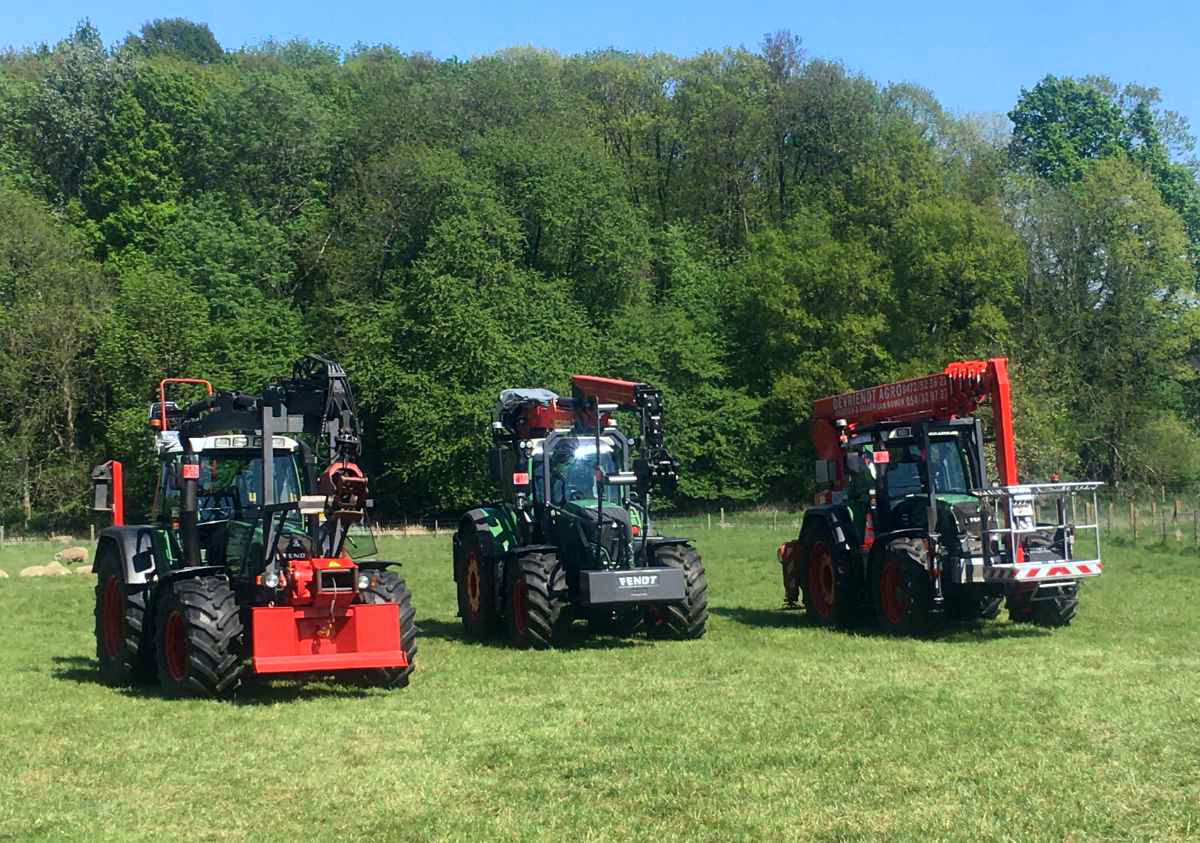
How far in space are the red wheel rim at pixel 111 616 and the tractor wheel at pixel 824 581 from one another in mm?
8431

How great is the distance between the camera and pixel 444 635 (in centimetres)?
1795

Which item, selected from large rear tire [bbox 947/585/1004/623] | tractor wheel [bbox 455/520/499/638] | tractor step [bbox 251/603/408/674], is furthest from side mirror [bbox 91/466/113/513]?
large rear tire [bbox 947/585/1004/623]

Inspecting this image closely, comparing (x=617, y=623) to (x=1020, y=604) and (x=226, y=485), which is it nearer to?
(x=1020, y=604)

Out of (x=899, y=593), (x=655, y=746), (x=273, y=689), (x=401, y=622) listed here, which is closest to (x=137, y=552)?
(x=273, y=689)

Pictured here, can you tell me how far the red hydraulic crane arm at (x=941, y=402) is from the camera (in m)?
16.4

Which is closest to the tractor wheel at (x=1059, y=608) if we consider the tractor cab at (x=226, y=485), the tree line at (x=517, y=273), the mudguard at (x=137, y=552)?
the tractor cab at (x=226, y=485)

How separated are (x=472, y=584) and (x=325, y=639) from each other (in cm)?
588

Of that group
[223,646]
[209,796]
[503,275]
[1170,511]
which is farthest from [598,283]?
[209,796]

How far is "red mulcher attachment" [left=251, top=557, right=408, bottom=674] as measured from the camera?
39.0ft

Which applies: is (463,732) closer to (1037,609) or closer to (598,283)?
(1037,609)

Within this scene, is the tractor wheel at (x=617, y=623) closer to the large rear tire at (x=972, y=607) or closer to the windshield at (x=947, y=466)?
the large rear tire at (x=972, y=607)

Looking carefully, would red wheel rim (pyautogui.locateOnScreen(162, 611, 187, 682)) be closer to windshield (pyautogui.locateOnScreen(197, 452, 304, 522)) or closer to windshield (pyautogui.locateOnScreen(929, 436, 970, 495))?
windshield (pyautogui.locateOnScreen(197, 452, 304, 522))

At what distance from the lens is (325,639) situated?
39.9ft

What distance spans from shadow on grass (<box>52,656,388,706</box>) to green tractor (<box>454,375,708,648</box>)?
323 cm
